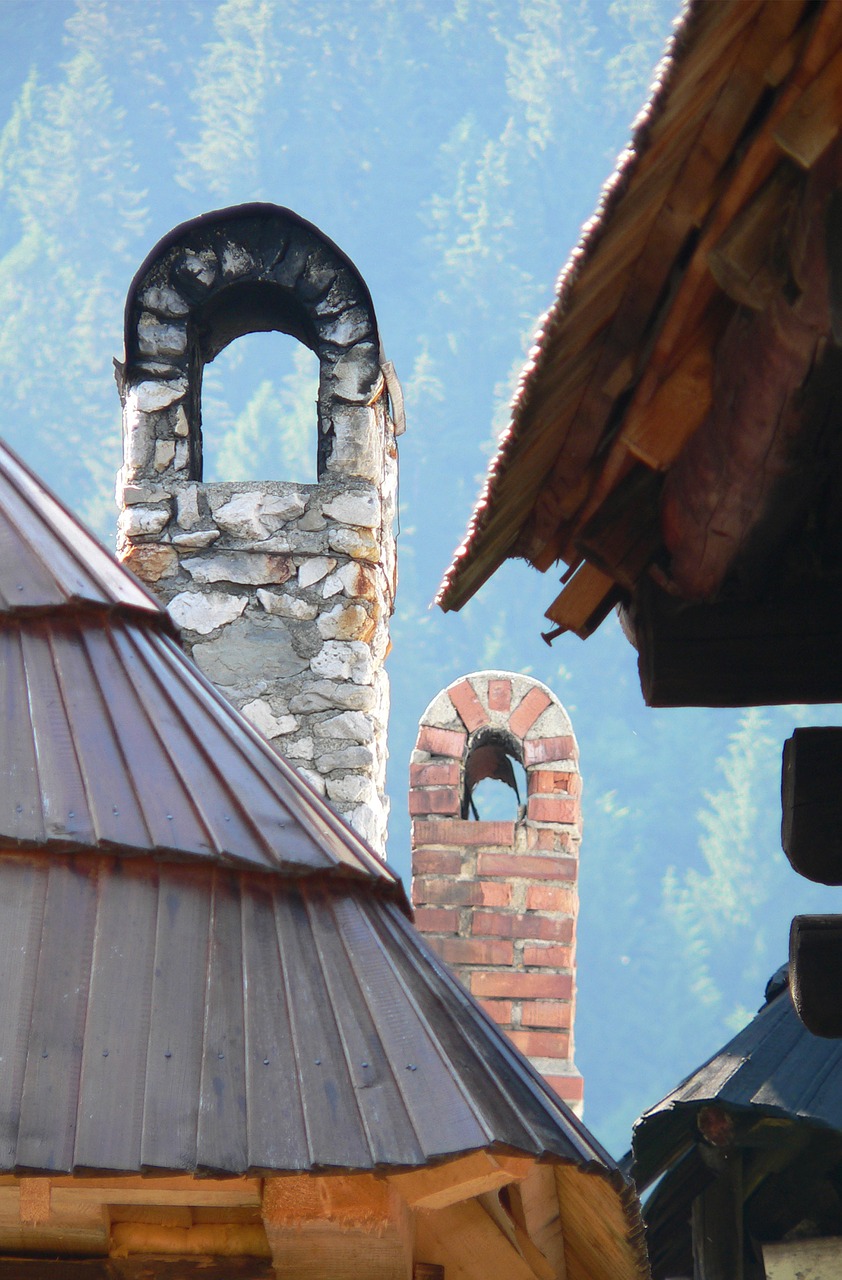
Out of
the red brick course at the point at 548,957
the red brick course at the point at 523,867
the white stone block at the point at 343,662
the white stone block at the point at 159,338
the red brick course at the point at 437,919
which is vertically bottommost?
the red brick course at the point at 548,957

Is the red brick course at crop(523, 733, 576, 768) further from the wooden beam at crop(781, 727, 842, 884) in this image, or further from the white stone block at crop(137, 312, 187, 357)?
the wooden beam at crop(781, 727, 842, 884)

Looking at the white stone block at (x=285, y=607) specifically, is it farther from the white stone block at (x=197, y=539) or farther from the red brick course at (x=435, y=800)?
the red brick course at (x=435, y=800)

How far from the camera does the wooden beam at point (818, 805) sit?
227 centimetres

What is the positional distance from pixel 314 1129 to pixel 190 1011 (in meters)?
0.21

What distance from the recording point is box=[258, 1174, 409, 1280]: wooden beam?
1.76 meters

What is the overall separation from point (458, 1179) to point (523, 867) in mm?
2938

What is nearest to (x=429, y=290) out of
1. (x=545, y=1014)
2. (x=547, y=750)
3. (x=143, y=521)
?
(x=547, y=750)

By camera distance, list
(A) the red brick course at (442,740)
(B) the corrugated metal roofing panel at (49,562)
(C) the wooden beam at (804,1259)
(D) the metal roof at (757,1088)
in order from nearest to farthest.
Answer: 1. (B) the corrugated metal roofing panel at (49,562)
2. (D) the metal roof at (757,1088)
3. (C) the wooden beam at (804,1259)
4. (A) the red brick course at (442,740)

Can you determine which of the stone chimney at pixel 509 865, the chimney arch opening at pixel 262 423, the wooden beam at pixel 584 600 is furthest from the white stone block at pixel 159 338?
the chimney arch opening at pixel 262 423

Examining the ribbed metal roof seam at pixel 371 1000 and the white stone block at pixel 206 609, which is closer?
the ribbed metal roof seam at pixel 371 1000

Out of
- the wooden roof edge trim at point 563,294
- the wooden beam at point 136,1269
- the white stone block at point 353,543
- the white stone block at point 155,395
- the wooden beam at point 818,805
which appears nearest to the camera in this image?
the wooden roof edge trim at point 563,294

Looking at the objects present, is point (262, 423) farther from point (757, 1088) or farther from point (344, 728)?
point (757, 1088)

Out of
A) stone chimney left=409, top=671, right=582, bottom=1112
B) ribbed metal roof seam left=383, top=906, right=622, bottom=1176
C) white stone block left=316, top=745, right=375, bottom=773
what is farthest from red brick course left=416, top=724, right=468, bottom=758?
ribbed metal roof seam left=383, top=906, right=622, bottom=1176

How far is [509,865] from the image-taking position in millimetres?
4668
